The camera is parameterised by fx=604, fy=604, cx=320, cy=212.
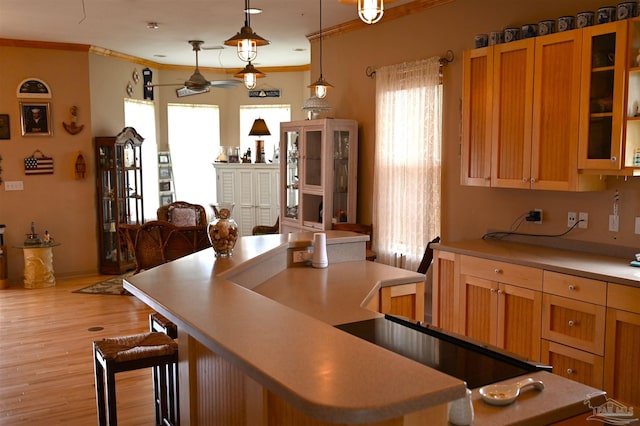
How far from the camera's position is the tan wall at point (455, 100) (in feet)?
13.4

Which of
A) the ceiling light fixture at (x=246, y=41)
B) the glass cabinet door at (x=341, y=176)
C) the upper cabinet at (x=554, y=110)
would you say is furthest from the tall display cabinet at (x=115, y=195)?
the upper cabinet at (x=554, y=110)

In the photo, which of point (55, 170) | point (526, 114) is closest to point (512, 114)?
point (526, 114)

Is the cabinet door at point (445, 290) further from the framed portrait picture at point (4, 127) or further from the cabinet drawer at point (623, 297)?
the framed portrait picture at point (4, 127)

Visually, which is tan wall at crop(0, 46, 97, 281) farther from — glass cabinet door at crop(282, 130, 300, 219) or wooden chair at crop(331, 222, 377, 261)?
wooden chair at crop(331, 222, 377, 261)

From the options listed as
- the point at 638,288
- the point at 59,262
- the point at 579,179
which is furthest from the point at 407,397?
the point at 59,262

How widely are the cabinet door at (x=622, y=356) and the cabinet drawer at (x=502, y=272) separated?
0.53 m

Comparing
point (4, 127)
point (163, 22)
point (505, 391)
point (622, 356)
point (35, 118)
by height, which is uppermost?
point (163, 22)

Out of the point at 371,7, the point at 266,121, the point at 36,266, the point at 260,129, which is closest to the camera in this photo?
the point at 371,7

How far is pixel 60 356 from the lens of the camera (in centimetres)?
500

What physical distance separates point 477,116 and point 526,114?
0.46 meters

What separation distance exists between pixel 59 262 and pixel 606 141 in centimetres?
703

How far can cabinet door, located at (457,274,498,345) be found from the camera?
160 inches

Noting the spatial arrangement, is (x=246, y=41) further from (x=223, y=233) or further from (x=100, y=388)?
(x=100, y=388)

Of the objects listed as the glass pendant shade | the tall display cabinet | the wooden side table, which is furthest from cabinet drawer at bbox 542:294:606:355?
the wooden side table
